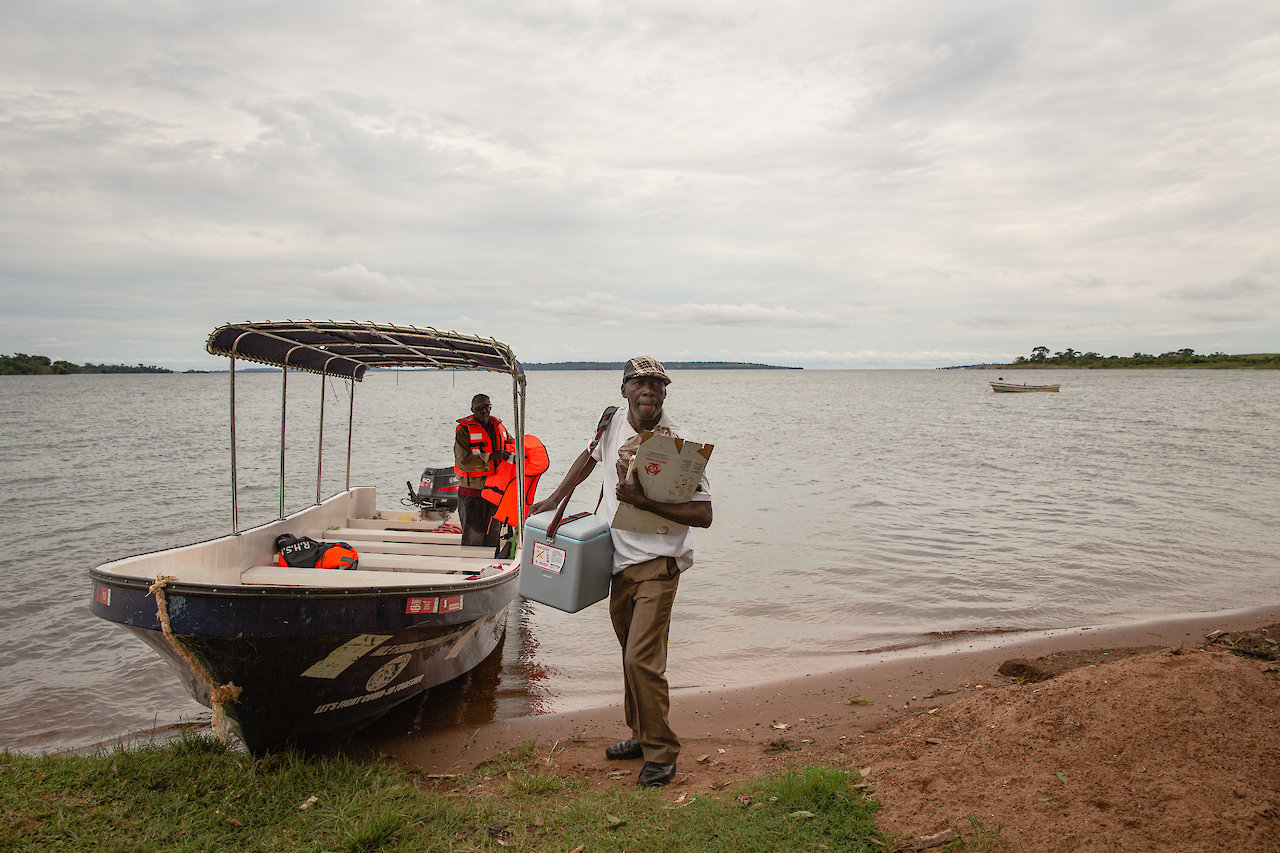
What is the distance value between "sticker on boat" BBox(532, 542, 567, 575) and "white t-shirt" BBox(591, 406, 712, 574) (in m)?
0.30

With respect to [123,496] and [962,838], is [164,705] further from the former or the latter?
[123,496]

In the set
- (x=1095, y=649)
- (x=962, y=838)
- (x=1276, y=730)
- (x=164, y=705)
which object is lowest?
(x=164, y=705)

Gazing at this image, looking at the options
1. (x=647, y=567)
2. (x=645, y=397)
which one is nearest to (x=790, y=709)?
(x=647, y=567)

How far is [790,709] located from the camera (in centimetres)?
566

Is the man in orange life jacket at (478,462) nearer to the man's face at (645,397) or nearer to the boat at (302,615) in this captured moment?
the boat at (302,615)

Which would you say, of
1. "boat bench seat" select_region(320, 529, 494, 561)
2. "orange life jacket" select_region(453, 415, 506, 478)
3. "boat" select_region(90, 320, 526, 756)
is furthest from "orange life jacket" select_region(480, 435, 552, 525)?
"boat" select_region(90, 320, 526, 756)

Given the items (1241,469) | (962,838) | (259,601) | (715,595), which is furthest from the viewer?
(1241,469)

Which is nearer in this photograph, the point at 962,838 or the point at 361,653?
the point at 962,838

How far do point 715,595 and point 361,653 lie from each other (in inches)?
217

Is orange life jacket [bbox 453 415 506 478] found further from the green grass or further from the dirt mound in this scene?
the green grass

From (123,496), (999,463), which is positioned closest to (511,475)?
(123,496)

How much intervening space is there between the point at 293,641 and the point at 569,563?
166 cm

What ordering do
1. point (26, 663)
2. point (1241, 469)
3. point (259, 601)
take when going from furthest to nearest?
point (1241, 469), point (26, 663), point (259, 601)

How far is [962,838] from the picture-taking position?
2922mm
